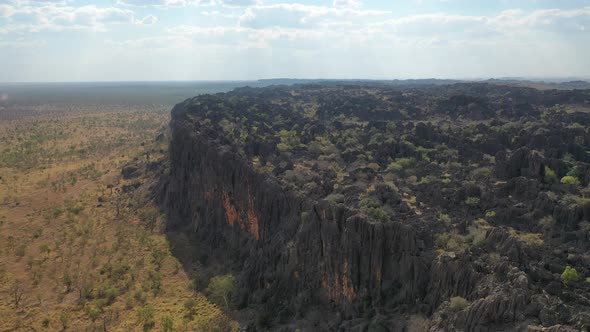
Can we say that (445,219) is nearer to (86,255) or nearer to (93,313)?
(93,313)

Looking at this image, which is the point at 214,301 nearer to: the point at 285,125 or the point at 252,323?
the point at 252,323

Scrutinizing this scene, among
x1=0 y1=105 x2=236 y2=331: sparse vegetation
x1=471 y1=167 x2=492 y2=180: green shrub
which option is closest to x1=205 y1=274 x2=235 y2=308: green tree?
x1=0 y1=105 x2=236 y2=331: sparse vegetation

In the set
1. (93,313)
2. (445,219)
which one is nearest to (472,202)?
(445,219)

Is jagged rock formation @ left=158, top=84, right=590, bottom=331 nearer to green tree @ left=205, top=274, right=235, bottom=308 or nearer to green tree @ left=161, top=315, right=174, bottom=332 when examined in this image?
green tree @ left=205, top=274, right=235, bottom=308

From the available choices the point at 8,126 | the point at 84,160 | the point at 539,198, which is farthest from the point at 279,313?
the point at 8,126

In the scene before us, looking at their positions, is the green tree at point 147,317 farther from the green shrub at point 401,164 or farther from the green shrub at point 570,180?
the green shrub at point 570,180

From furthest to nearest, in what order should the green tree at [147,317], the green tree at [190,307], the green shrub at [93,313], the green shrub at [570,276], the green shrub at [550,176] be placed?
the green shrub at [550,176] → the green shrub at [93,313] → the green tree at [190,307] → the green tree at [147,317] → the green shrub at [570,276]

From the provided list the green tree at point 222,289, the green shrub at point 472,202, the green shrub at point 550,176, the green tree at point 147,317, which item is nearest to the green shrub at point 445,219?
the green shrub at point 472,202
